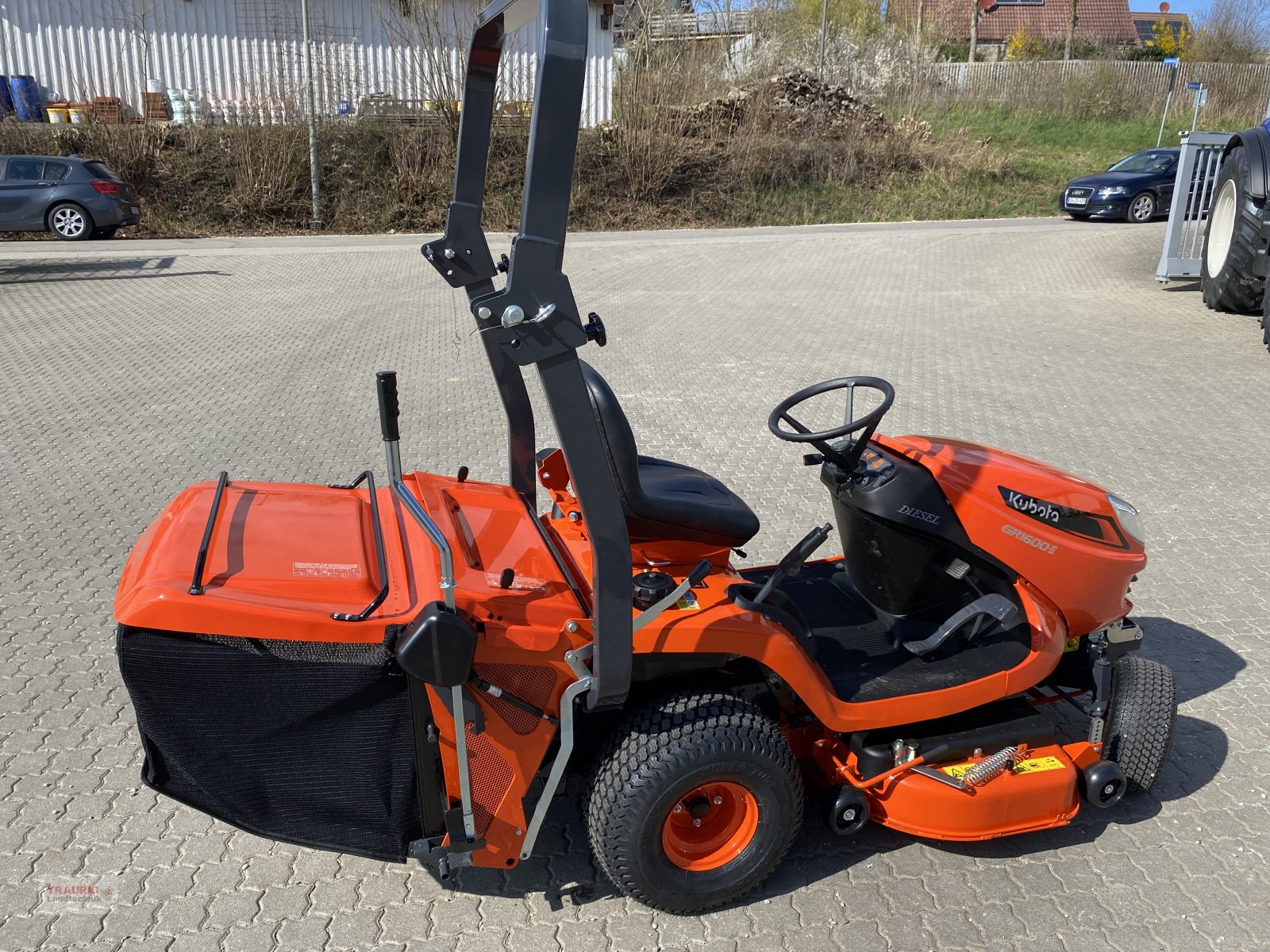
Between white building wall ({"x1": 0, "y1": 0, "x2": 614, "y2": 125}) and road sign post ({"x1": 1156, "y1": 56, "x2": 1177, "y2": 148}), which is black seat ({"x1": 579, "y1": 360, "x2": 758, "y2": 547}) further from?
road sign post ({"x1": 1156, "y1": 56, "x2": 1177, "y2": 148})

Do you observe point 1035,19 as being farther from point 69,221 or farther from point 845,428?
point 845,428

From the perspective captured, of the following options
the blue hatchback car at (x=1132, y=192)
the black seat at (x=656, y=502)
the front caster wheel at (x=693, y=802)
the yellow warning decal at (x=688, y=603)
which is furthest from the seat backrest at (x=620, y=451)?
the blue hatchback car at (x=1132, y=192)

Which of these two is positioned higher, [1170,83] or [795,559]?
[1170,83]

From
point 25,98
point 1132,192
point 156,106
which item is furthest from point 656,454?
point 25,98

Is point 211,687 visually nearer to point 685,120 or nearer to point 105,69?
point 685,120

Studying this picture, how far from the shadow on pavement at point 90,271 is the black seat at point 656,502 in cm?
1221

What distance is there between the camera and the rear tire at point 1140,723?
3.23m

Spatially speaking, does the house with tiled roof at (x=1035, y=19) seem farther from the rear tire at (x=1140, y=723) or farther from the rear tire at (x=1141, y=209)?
the rear tire at (x=1140, y=723)

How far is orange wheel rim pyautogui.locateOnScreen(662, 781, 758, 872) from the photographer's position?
280 cm

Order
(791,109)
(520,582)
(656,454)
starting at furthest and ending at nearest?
(791,109), (656,454), (520,582)

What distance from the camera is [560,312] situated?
2166mm

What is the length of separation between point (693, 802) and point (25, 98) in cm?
2337

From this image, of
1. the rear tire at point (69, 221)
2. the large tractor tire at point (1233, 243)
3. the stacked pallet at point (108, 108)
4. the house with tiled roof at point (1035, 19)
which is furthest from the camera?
the house with tiled roof at point (1035, 19)

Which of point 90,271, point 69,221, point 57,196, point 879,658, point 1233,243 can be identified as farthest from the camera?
point 69,221
